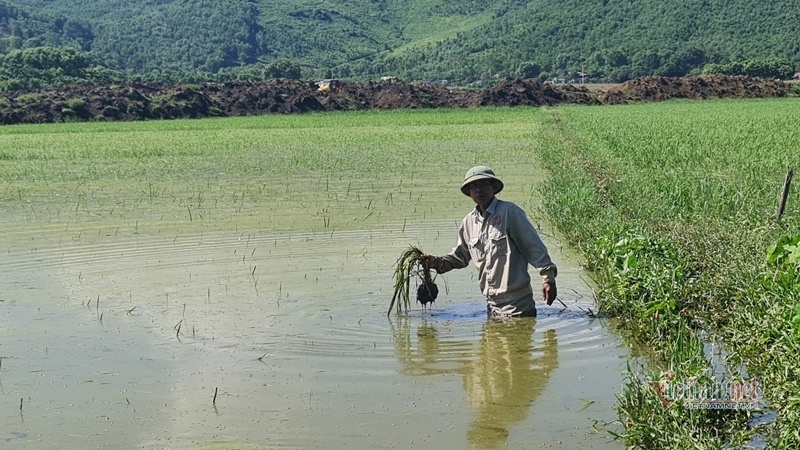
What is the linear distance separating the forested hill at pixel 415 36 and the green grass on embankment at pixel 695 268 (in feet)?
177

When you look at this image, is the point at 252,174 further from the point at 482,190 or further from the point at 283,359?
the point at 283,359

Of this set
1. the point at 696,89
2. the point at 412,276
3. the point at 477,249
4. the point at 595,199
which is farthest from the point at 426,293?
the point at 696,89

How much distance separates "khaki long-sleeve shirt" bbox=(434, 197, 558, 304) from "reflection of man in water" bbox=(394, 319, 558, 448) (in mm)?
217

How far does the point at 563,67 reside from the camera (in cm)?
9744

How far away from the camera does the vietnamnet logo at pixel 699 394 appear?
3.78m

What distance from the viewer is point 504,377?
5004 mm

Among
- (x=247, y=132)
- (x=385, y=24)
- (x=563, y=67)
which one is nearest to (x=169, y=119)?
(x=247, y=132)

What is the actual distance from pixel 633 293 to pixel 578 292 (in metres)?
1.24

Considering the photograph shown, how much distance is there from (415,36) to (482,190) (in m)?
127

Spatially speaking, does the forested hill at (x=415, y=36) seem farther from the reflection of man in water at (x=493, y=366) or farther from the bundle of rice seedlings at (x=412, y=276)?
the reflection of man in water at (x=493, y=366)

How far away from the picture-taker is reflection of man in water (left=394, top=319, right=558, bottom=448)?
4395mm

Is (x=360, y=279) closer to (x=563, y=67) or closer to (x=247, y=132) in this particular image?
(x=247, y=132)

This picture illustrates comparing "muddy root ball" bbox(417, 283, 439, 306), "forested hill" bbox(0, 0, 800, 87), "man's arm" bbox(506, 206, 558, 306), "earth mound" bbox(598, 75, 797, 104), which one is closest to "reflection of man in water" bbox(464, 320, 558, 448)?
"man's arm" bbox(506, 206, 558, 306)

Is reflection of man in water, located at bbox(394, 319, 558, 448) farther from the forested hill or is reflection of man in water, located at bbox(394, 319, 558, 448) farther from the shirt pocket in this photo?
the forested hill
